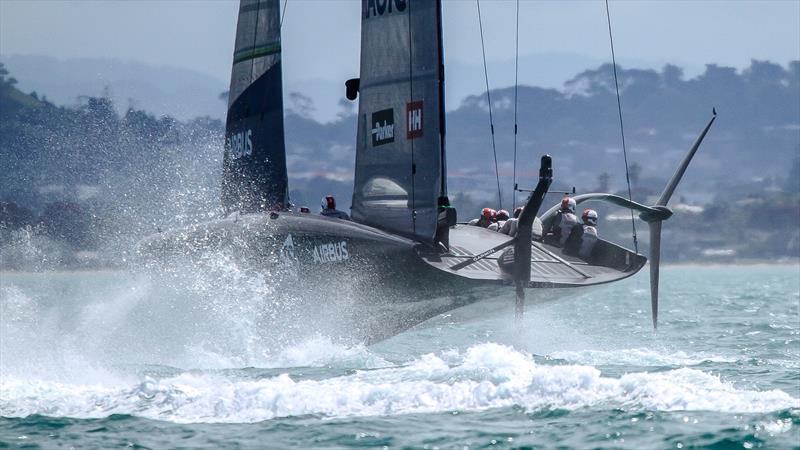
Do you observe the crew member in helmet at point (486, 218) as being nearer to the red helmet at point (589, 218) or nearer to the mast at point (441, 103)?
the red helmet at point (589, 218)

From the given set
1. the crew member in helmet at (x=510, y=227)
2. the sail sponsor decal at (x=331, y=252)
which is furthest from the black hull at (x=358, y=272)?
the crew member in helmet at (x=510, y=227)

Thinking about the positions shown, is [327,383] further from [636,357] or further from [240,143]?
[240,143]

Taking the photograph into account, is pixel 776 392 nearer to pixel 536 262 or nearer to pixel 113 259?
pixel 536 262

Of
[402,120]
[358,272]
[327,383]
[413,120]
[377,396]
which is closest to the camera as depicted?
[377,396]

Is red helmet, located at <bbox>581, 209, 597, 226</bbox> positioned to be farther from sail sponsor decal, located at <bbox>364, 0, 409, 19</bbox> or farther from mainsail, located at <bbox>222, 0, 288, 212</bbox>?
mainsail, located at <bbox>222, 0, 288, 212</bbox>

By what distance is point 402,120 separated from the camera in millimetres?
16484

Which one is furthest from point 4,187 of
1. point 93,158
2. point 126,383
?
point 126,383

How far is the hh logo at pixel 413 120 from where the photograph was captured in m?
16.2

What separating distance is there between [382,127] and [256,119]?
262cm

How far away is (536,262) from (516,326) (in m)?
0.88

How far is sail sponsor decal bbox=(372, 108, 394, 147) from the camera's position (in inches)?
655

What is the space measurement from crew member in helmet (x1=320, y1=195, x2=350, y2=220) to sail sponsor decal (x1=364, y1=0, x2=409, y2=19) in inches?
97.8

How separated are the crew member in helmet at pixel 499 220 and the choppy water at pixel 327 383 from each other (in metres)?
1.53

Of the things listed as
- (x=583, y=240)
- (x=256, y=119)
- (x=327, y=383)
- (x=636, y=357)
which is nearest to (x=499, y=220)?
(x=583, y=240)
